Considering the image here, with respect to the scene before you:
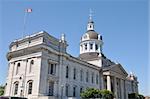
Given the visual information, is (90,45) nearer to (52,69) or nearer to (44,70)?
(52,69)

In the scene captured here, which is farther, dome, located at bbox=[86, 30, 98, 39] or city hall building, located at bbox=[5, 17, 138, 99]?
dome, located at bbox=[86, 30, 98, 39]

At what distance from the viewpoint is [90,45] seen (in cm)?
6041

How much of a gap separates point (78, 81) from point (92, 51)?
17396 millimetres

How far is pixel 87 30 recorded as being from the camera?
6419 cm

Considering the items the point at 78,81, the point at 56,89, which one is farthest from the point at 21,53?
the point at 78,81

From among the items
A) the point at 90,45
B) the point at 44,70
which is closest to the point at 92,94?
the point at 44,70

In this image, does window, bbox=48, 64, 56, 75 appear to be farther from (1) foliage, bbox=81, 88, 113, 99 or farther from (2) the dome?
(2) the dome

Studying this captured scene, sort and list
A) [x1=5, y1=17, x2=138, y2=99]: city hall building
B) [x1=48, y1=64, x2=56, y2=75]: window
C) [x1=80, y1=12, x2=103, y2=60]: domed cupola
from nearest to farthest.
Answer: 1. [x1=5, y1=17, x2=138, y2=99]: city hall building
2. [x1=48, y1=64, x2=56, y2=75]: window
3. [x1=80, y1=12, x2=103, y2=60]: domed cupola

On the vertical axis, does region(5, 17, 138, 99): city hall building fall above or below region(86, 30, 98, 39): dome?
below

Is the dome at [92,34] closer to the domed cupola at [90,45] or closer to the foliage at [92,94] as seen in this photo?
the domed cupola at [90,45]

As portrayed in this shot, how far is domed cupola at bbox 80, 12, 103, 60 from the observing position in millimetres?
58719

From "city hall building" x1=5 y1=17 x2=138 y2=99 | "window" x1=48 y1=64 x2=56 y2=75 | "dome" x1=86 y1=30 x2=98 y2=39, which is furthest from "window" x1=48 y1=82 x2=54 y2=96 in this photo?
"dome" x1=86 y1=30 x2=98 y2=39

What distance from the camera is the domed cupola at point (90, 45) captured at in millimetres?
58719

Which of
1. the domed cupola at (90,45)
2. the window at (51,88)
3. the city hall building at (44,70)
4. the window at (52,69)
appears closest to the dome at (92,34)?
the domed cupola at (90,45)
